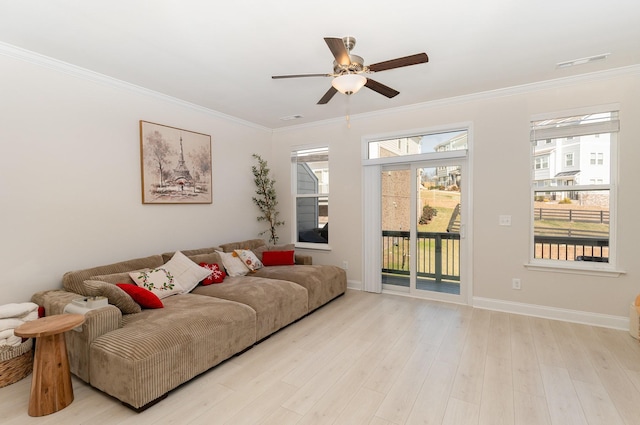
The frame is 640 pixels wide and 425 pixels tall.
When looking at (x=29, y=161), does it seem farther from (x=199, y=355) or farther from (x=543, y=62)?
(x=543, y=62)

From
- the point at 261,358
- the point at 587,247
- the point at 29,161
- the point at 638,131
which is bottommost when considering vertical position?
the point at 261,358

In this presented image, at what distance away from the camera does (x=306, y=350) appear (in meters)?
3.00

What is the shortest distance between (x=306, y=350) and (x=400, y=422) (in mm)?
1198

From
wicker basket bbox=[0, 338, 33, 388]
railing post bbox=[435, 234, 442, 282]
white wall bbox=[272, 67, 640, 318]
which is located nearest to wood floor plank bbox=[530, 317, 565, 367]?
white wall bbox=[272, 67, 640, 318]

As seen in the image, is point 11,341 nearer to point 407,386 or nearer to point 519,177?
point 407,386

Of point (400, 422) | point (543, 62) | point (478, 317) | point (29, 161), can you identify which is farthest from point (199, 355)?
point (543, 62)

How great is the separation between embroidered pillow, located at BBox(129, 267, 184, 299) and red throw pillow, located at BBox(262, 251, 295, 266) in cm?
151

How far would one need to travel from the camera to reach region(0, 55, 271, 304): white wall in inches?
111

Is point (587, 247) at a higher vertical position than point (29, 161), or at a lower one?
lower

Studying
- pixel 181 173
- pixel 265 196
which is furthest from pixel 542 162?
pixel 181 173

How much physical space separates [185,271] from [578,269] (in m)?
4.54

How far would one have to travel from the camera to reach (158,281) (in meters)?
3.24

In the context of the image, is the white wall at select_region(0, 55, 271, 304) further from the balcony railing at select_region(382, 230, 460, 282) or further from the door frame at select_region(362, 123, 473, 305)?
the balcony railing at select_region(382, 230, 460, 282)

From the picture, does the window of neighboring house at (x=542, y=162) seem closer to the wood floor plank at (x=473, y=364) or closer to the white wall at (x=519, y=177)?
the white wall at (x=519, y=177)
